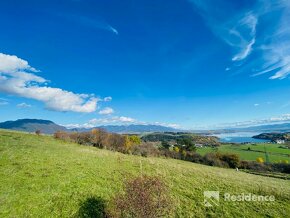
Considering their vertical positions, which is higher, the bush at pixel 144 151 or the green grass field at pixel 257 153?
the bush at pixel 144 151

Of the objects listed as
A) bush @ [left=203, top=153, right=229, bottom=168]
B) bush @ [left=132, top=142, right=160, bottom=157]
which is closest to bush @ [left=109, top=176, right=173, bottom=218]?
bush @ [left=132, top=142, right=160, bottom=157]

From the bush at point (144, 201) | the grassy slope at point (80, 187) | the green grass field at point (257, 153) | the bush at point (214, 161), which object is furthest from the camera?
the green grass field at point (257, 153)

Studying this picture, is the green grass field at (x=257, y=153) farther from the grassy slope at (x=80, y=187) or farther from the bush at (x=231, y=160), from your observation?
the grassy slope at (x=80, y=187)

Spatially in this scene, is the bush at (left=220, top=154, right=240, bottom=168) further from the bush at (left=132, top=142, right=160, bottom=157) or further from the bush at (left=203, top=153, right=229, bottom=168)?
the bush at (left=132, top=142, right=160, bottom=157)

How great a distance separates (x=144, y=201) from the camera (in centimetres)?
1441

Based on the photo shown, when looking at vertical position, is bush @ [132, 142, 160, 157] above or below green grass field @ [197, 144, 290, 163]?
above

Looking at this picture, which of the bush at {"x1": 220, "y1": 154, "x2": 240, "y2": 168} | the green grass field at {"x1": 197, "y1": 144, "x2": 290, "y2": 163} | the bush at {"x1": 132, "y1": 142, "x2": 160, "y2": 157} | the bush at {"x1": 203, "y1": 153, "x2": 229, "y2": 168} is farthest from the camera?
the green grass field at {"x1": 197, "y1": 144, "x2": 290, "y2": 163}

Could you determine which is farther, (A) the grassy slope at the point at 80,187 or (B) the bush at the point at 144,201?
(A) the grassy slope at the point at 80,187

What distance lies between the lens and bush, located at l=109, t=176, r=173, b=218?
47.3ft

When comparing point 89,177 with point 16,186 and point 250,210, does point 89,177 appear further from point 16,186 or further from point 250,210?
point 250,210

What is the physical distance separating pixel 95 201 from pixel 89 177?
475cm

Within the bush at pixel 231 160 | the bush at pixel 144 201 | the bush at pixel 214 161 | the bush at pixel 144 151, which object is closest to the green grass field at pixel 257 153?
the bush at pixel 231 160

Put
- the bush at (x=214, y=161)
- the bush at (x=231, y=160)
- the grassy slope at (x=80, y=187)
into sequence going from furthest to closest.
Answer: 1. the bush at (x=231, y=160)
2. the bush at (x=214, y=161)
3. the grassy slope at (x=80, y=187)

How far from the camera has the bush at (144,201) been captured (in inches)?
568
